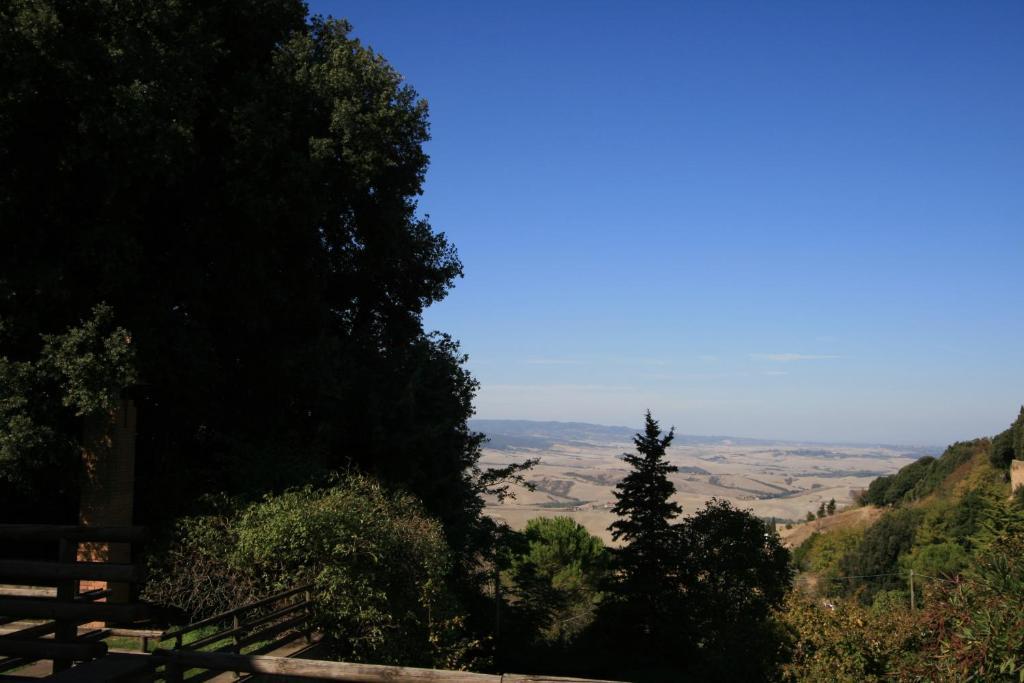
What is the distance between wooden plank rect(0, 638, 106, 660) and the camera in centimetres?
536

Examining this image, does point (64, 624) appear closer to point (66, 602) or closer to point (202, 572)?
point (66, 602)

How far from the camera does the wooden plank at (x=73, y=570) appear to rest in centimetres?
520

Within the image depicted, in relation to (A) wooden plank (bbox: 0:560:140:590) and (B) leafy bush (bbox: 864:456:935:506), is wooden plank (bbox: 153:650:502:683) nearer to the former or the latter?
(A) wooden plank (bbox: 0:560:140:590)

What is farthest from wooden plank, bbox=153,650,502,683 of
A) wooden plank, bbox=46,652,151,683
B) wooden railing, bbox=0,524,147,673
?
wooden railing, bbox=0,524,147,673

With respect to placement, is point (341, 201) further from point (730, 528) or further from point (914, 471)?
point (914, 471)

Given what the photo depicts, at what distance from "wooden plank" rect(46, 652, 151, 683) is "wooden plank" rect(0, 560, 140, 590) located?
640 millimetres

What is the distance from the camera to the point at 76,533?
18.1ft

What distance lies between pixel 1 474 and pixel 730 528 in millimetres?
32173

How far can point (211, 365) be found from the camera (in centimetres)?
1922

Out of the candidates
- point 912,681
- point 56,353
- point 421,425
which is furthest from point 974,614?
point 56,353

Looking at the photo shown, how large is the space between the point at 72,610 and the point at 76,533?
0.52m

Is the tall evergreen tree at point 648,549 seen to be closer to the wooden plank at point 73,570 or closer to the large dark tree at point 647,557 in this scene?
the large dark tree at point 647,557

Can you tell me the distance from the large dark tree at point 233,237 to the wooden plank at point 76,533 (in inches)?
460

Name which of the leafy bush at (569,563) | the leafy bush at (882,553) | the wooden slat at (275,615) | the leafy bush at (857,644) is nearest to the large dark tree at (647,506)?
the leafy bush at (569,563)
